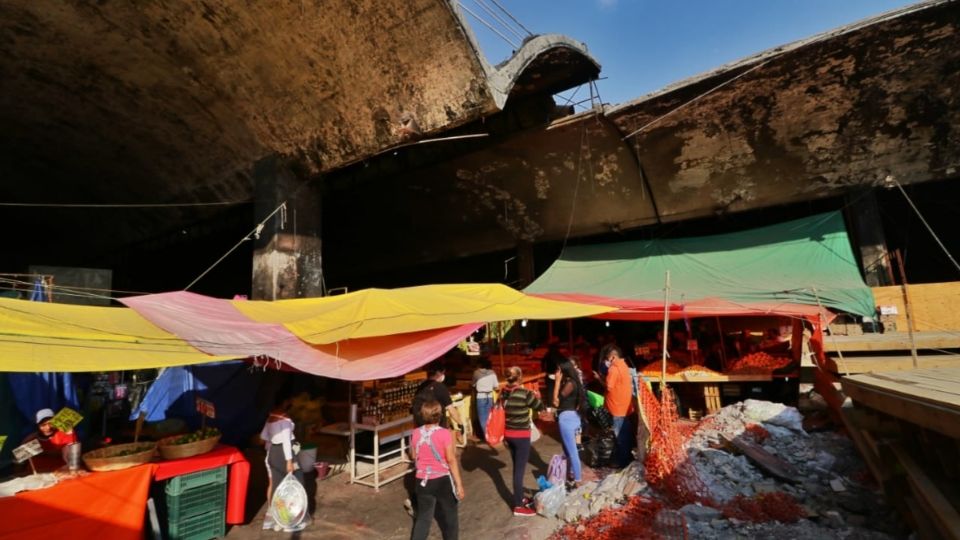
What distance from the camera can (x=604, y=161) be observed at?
10.8m

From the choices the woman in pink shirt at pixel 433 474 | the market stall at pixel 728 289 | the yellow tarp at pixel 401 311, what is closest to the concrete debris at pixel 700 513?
the woman in pink shirt at pixel 433 474

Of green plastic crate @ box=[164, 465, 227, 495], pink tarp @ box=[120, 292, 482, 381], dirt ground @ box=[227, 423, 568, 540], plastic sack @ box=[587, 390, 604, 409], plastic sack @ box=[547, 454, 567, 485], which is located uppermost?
pink tarp @ box=[120, 292, 482, 381]

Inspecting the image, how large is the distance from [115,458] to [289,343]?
5.99 ft

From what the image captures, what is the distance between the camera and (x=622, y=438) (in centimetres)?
619

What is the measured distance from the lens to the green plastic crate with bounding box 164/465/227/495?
4.71 m

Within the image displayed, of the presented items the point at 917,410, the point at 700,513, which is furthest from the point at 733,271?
the point at 917,410

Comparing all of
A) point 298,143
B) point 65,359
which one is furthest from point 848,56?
point 65,359

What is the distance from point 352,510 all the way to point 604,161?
8755 millimetres

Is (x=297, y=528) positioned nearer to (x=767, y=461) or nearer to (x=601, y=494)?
(x=601, y=494)

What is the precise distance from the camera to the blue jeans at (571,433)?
552 cm

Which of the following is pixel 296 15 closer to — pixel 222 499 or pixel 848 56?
pixel 222 499

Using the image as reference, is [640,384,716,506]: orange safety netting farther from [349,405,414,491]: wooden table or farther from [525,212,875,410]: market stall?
[349,405,414,491]: wooden table

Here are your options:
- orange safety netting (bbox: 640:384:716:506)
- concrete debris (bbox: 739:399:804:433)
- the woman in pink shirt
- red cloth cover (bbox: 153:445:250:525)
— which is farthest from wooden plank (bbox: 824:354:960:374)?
red cloth cover (bbox: 153:445:250:525)

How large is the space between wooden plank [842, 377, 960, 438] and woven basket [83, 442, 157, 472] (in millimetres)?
5981
